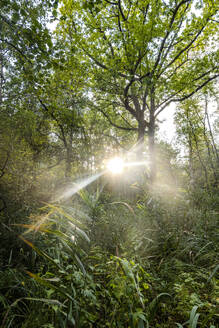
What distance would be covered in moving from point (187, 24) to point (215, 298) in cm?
1185

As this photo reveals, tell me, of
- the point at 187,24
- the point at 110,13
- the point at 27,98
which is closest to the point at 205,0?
the point at 187,24

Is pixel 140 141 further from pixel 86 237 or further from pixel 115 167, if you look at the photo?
pixel 86 237

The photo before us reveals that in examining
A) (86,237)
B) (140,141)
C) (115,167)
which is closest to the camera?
(86,237)

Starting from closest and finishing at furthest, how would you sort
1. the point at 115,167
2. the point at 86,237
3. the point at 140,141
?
the point at 86,237 < the point at 115,167 < the point at 140,141

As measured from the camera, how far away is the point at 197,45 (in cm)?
996

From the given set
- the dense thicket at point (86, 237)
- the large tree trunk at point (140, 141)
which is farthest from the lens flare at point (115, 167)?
the large tree trunk at point (140, 141)

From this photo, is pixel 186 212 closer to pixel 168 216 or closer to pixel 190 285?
pixel 168 216

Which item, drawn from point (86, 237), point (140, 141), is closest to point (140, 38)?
point (140, 141)

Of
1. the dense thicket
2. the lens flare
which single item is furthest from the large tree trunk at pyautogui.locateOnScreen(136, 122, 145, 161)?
the dense thicket

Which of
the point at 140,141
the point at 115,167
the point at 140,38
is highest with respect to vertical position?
the point at 140,38

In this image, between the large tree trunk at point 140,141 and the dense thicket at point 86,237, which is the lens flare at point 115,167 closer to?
the dense thicket at point 86,237

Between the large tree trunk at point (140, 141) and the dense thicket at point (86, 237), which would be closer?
the dense thicket at point (86, 237)

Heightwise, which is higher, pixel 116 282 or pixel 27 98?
pixel 27 98

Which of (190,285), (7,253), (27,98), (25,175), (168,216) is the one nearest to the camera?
(190,285)
